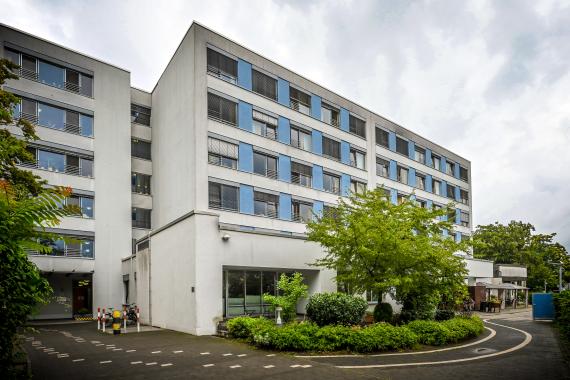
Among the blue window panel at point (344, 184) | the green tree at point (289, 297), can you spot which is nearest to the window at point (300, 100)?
the blue window panel at point (344, 184)

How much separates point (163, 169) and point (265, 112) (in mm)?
9109

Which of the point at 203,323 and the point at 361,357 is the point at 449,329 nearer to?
the point at 361,357

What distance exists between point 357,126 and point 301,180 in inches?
386

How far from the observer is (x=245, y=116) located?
104 feet

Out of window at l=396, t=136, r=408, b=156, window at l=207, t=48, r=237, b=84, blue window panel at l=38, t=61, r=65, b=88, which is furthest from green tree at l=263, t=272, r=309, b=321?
window at l=396, t=136, r=408, b=156

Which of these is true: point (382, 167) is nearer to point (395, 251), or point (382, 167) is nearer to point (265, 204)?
point (265, 204)

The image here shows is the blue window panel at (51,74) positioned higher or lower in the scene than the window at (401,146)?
higher

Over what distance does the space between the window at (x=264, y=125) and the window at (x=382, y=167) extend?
14162mm

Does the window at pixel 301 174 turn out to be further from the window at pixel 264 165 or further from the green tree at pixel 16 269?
the green tree at pixel 16 269

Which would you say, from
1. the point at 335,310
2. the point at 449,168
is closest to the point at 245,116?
the point at 335,310

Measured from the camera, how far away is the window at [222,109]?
29594mm

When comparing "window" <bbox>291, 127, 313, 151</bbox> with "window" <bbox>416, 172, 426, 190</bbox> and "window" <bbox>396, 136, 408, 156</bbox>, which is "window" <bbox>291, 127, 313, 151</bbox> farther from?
"window" <bbox>416, 172, 426, 190</bbox>

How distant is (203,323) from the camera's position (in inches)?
765

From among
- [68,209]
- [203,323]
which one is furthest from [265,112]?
[68,209]
